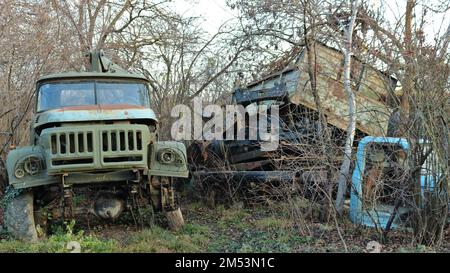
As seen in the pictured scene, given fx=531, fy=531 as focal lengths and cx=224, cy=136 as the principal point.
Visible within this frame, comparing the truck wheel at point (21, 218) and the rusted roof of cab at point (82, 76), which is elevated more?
the rusted roof of cab at point (82, 76)

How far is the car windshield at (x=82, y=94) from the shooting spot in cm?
778

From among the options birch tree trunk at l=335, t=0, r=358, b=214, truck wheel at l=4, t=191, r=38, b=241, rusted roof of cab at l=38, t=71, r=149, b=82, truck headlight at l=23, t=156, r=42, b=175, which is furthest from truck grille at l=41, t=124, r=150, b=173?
birch tree trunk at l=335, t=0, r=358, b=214

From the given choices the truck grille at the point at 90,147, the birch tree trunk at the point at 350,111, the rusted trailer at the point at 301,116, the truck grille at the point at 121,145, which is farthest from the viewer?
the birch tree trunk at the point at 350,111

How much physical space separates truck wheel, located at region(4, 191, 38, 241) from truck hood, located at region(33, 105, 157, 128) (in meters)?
1.07

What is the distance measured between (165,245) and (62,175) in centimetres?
164

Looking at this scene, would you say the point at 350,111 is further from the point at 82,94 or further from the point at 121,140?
the point at 82,94

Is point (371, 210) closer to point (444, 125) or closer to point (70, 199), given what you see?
point (444, 125)

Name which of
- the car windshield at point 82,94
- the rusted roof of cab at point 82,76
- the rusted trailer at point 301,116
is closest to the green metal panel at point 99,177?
the car windshield at point 82,94

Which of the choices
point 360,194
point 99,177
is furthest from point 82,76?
point 360,194

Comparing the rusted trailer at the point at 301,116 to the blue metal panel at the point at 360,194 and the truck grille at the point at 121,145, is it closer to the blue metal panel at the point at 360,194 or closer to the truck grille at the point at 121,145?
the blue metal panel at the point at 360,194

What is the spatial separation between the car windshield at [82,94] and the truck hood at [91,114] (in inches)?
9.2

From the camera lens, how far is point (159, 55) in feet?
49.2

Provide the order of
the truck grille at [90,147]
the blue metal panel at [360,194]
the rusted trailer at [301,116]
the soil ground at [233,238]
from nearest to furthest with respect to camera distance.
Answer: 1. the soil ground at [233,238]
2. the blue metal panel at [360,194]
3. the truck grille at [90,147]
4. the rusted trailer at [301,116]

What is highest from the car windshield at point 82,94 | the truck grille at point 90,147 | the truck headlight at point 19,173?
the car windshield at point 82,94
